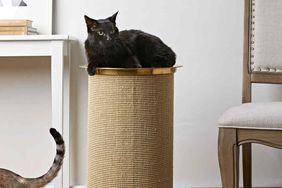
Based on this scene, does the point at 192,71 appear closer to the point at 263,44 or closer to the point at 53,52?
the point at 263,44

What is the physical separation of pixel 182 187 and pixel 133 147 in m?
0.67

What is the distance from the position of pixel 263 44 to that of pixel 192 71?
1.21 feet

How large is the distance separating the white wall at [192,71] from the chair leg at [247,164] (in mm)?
192

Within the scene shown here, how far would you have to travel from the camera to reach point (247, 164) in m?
2.02

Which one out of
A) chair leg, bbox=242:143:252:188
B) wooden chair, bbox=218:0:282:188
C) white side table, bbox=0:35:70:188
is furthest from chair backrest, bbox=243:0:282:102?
white side table, bbox=0:35:70:188

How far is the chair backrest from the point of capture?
6.31ft

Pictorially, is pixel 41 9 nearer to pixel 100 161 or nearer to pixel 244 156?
pixel 100 161

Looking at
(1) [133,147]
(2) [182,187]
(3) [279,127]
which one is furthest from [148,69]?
(2) [182,187]

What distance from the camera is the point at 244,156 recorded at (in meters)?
2.02

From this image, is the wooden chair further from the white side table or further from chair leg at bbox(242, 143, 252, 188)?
the white side table

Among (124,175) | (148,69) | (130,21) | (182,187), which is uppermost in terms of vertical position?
(130,21)

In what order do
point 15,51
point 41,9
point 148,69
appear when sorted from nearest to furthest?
point 148,69
point 15,51
point 41,9

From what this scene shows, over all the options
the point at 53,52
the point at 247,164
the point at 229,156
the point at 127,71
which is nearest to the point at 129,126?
the point at 127,71

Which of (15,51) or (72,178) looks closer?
(15,51)
